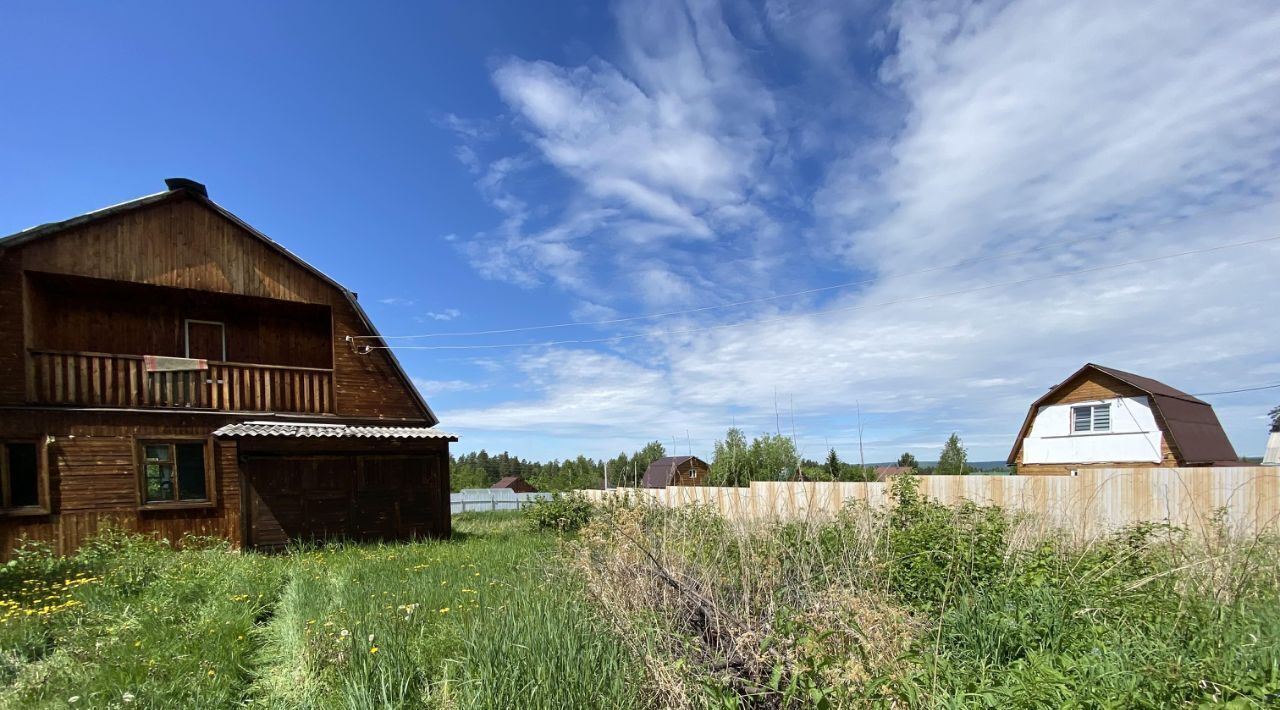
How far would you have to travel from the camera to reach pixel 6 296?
10.4 metres

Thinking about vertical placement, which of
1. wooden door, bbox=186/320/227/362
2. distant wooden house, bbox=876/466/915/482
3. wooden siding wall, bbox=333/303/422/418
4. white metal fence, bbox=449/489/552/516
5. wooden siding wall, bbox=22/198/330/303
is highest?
wooden siding wall, bbox=22/198/330/303

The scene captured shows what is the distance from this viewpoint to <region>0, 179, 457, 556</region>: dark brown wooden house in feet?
34.5

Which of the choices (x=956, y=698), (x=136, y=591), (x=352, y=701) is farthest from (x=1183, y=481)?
(x=136, y=591)

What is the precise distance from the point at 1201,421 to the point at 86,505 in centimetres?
3588

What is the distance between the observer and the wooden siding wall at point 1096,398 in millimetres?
21312

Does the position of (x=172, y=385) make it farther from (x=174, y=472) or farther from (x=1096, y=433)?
(x=1096, y=433)

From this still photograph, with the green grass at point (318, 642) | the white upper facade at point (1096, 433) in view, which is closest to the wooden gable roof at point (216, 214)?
the green grass at point (318, 642)

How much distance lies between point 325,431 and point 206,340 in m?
3.49

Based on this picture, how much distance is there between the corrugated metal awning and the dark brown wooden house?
55 mm

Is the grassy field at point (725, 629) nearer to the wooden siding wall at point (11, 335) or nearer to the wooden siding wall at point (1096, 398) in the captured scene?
the wooden siding wall at point (11, 335)

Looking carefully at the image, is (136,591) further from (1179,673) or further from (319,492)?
(1179,673)

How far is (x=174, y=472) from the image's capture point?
11.5 meters

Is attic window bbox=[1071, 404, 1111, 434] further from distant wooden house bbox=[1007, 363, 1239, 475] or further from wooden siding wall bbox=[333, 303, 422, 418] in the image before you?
wooden siding wall bbox=[333, 303, 422, 418]

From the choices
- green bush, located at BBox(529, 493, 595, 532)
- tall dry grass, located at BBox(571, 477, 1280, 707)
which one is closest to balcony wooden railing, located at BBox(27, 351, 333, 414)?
green bush, located at BBox(529, 493, 595, 532)
